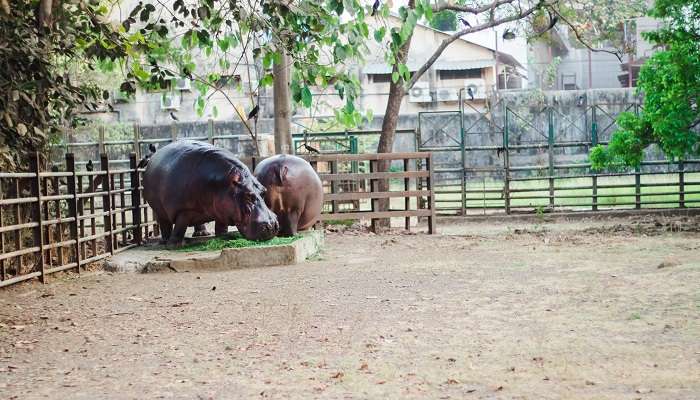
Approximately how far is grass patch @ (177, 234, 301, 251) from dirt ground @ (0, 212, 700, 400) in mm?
529

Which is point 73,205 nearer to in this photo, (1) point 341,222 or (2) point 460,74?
(1) point 341,222

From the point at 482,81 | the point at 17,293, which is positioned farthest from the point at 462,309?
the point at 482,81

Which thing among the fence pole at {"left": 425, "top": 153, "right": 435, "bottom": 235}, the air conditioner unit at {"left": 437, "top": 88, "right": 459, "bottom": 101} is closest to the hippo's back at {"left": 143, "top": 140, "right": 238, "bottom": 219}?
the fence pole at {"left": 425, "top": 153, "right": 435, "bottom": 235}

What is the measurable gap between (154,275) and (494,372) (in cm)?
508

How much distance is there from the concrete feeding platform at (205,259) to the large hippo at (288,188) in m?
0.91

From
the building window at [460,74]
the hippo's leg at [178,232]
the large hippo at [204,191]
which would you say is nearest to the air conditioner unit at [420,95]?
the building window at [460,74]

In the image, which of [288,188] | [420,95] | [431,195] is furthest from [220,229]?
[420,95]

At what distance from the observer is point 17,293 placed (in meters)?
7.62

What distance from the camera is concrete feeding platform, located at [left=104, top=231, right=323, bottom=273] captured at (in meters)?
8.79

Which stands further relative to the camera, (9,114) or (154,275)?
(154,275)

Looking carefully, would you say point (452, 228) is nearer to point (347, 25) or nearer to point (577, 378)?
point (347, 25)

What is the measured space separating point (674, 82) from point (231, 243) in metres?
6.94

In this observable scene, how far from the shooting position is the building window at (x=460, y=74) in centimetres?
2989

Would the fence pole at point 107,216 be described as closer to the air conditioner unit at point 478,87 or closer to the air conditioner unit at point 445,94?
the air conditioner unit at point 445,94
